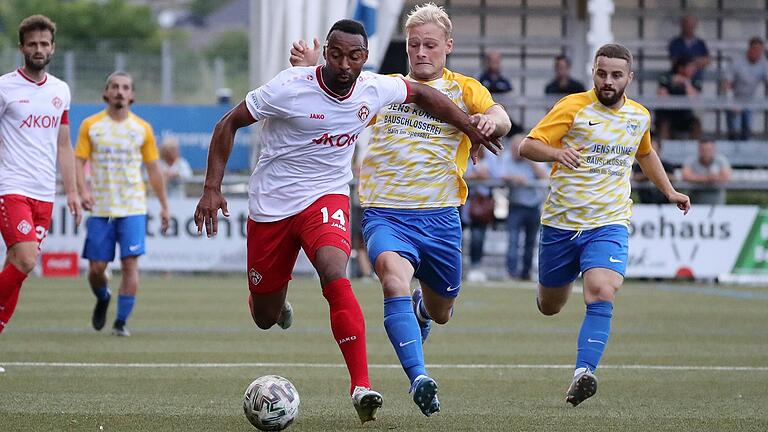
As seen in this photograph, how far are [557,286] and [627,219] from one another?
0.64 meters

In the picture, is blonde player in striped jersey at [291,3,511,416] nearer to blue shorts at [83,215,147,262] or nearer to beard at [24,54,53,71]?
beard at [24,54,53,71]

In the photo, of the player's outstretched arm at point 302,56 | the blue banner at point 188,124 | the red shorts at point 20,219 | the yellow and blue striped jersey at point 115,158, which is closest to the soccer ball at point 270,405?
the player's outstretched arm at point 302,56

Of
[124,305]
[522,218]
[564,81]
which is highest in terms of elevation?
[564,81]

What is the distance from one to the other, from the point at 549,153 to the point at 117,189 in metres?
5.28

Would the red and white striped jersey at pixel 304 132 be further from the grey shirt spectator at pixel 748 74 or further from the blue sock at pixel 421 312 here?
the grey shirt spectator at pixel 748 74

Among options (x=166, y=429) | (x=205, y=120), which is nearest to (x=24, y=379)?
(x=166, y=429)

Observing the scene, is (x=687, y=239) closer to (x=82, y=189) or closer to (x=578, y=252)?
(x=82, y=189)

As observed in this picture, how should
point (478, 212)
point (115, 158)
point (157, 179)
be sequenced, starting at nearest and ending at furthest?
1. point (115, 158)
2. point (157, 179)
3. point (478, 212)

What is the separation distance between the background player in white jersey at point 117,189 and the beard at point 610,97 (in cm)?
513

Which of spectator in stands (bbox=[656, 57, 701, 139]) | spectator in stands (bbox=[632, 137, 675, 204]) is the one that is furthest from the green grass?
spectator in stands (bbox=[656, 57, 701, 139])

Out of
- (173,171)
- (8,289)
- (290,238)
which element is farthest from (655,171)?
(173,171)

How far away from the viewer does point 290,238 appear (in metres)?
7.66

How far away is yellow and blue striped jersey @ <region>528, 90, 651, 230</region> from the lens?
873 cm

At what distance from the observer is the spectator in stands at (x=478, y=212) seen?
68.3 feet
